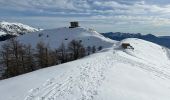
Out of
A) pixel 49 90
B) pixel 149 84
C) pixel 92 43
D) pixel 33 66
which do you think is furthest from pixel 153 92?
pixel 92 43

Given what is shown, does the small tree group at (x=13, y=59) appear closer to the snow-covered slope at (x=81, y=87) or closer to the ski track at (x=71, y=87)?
the snow-covered slope at (x=81, y=87)

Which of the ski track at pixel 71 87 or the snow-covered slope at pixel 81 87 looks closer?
the ski track at pixel 71 87

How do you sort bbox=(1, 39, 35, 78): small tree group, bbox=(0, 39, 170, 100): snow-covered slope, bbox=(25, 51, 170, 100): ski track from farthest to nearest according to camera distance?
bbox=(1, 39, 35, 78): small tree group
bbox=(0, 39, 170, 100): snow-covered slope
bbox=(25, 51, 170, 100): ski track

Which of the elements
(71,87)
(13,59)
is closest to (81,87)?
(71,87)

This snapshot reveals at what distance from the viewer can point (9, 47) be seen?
53875 mm

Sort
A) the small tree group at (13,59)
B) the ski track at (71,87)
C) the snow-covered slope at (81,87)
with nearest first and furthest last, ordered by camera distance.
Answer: the ski track at (71,87) < the snow-covered slope at (81,87) < the small tree group at (13,59)

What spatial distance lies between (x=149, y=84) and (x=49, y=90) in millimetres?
13278

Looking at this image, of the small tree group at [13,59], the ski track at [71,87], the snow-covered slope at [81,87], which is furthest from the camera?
the small tree group at [13,59]

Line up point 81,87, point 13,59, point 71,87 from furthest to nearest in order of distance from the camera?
point 13,59 → point 81,87 → point 71,87

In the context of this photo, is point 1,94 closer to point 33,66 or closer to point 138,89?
point 138,89

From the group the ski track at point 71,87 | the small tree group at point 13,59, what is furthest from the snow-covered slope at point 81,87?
the small tree group at point 13,59

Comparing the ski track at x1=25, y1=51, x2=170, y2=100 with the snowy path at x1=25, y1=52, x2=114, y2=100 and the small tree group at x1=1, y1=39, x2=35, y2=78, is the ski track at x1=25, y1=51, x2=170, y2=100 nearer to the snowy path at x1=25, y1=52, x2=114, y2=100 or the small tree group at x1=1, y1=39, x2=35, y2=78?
the snowy path at x1=25, y1=52, x2=114, y2=100

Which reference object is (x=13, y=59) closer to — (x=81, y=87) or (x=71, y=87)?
(x=71, y=87)

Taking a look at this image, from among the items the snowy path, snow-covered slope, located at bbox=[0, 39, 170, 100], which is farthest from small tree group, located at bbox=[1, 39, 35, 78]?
the snowy path
